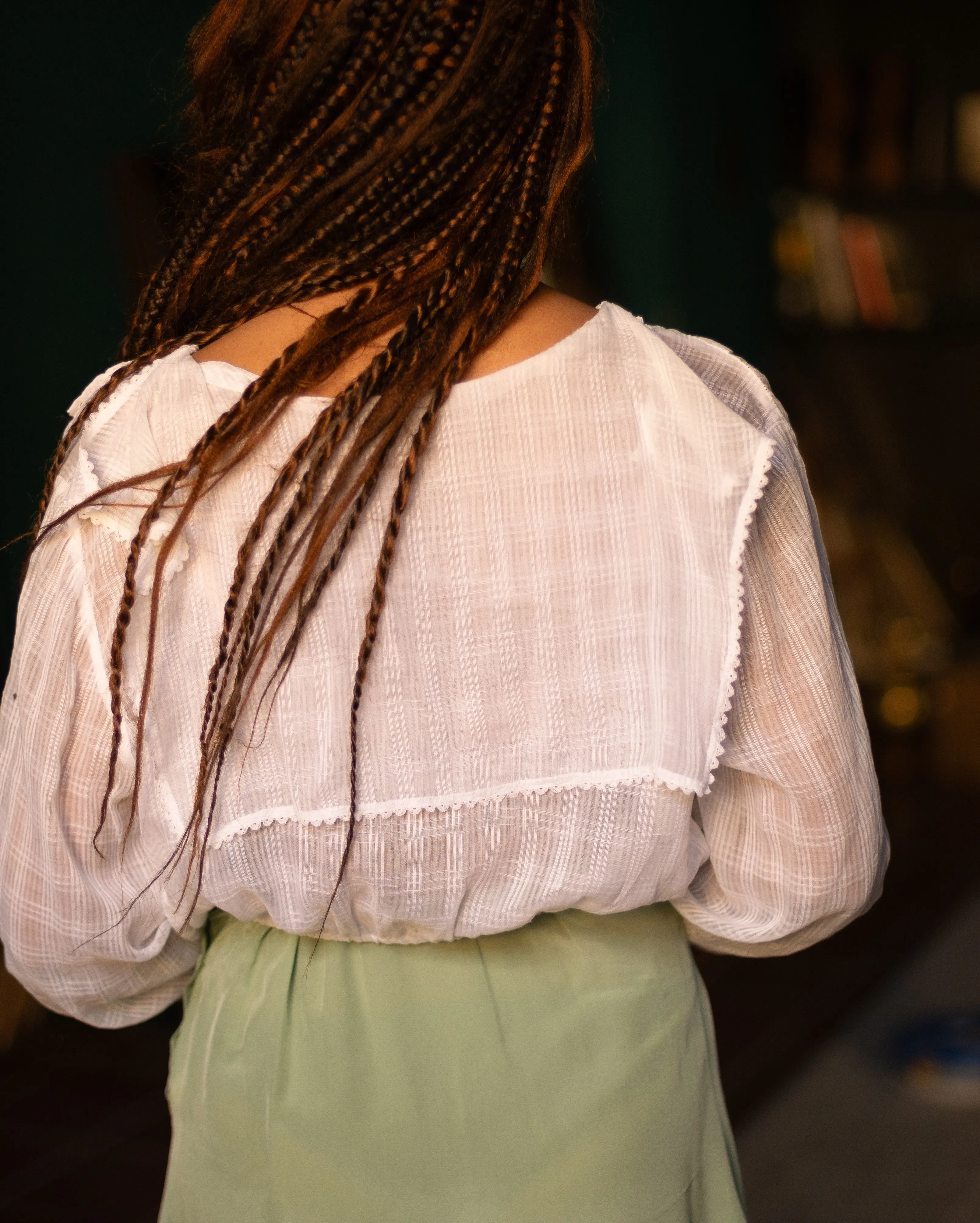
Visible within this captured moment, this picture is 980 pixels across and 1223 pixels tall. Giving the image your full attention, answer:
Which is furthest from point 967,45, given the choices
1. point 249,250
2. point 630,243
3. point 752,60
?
point 249,250

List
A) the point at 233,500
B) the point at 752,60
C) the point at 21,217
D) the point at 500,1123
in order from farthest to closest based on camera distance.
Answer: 1. the point at 752,60
2. the point at 21,217
3. the point at 500,1123
4. the point at 233,500

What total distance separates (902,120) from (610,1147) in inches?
170

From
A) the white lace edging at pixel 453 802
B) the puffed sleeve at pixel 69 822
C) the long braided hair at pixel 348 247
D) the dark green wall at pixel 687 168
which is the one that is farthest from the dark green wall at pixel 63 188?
the white lace edging at pixel 453 802

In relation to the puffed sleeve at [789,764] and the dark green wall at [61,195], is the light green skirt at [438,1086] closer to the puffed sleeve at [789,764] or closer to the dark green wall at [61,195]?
the puffed sleeve at [789,764]

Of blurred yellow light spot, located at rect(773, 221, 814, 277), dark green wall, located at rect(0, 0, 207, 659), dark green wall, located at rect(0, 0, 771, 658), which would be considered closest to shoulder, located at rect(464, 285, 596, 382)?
dark green wall, located at rect(0, 0, 771, 658)

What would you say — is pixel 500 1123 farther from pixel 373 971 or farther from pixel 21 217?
pixel 21 217

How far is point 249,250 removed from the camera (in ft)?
3.27

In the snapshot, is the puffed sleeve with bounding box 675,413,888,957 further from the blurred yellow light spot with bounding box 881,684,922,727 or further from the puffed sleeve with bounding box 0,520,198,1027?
the blurred yellow light spot with bounding box 881,684,922,727

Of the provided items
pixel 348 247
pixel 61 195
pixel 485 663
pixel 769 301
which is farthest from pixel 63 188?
pixel 769 301

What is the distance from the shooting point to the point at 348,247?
0.97m

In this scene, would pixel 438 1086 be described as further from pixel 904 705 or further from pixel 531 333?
pixel 904 705

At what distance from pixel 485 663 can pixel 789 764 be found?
0.27 metres

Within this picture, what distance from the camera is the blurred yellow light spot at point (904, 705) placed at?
4.32m

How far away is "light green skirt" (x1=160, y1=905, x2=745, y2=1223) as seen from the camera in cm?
Result: 110
